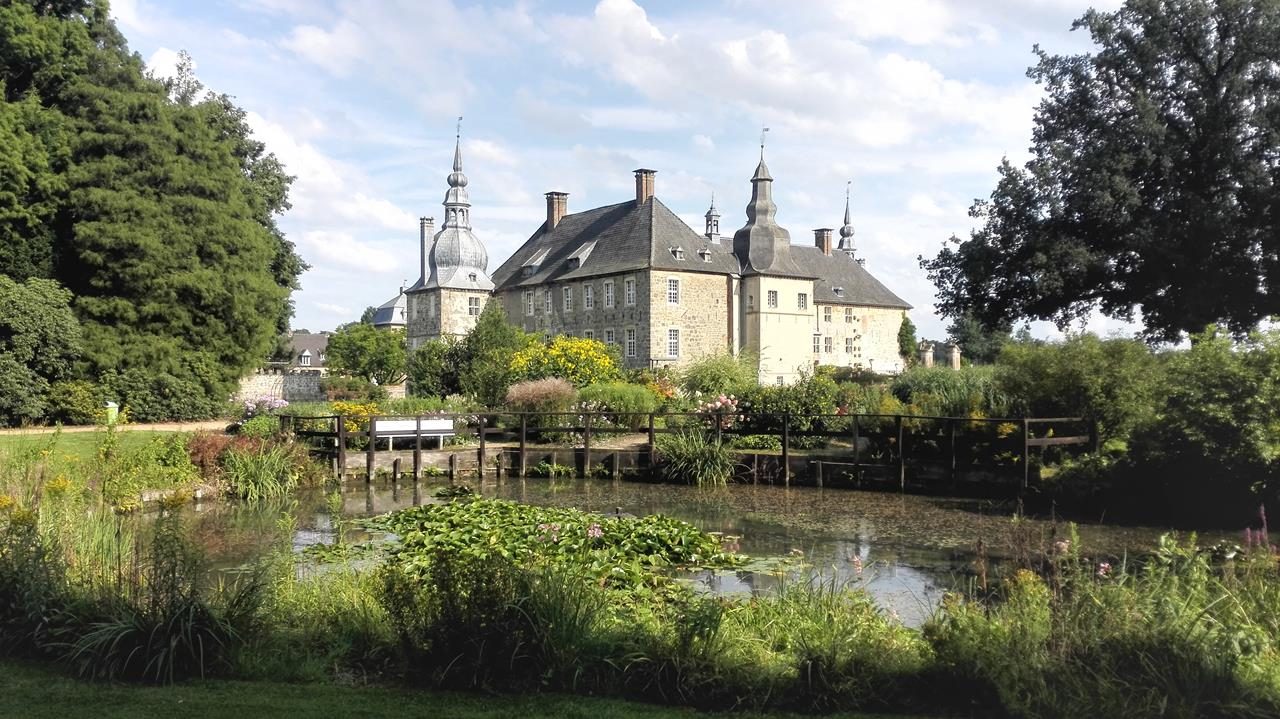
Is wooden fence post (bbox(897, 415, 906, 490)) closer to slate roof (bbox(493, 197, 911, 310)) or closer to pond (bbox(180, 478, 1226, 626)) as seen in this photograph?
pond (bbox(180, 478, 1226, 626))

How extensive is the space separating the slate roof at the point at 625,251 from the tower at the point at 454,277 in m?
1.52

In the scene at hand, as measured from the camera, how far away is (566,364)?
2391cm

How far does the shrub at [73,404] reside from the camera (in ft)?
71.2

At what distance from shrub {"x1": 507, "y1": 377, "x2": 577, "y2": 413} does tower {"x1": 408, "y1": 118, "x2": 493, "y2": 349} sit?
3034 cm

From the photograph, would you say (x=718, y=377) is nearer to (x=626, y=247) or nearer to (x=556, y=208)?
(x=626, y=247)

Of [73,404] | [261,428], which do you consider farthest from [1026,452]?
[73,404]

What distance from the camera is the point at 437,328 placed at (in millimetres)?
51312

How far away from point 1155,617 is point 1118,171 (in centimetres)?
1998

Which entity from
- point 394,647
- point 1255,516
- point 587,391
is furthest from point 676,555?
point 587,391

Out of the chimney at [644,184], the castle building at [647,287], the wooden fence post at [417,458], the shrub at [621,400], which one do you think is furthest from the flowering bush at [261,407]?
the chimney at [644,184]

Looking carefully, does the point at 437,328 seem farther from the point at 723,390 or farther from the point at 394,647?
the point at 394,647

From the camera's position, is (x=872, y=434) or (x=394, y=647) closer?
(x=394, y=647)

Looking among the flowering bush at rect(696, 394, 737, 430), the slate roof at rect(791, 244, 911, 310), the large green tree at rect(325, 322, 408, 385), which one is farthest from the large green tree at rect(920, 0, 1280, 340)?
the large green tree at rect(325, 322, 408, 385)

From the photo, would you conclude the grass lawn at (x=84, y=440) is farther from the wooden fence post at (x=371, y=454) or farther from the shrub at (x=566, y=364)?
the shrub at (x=566, y=364)
